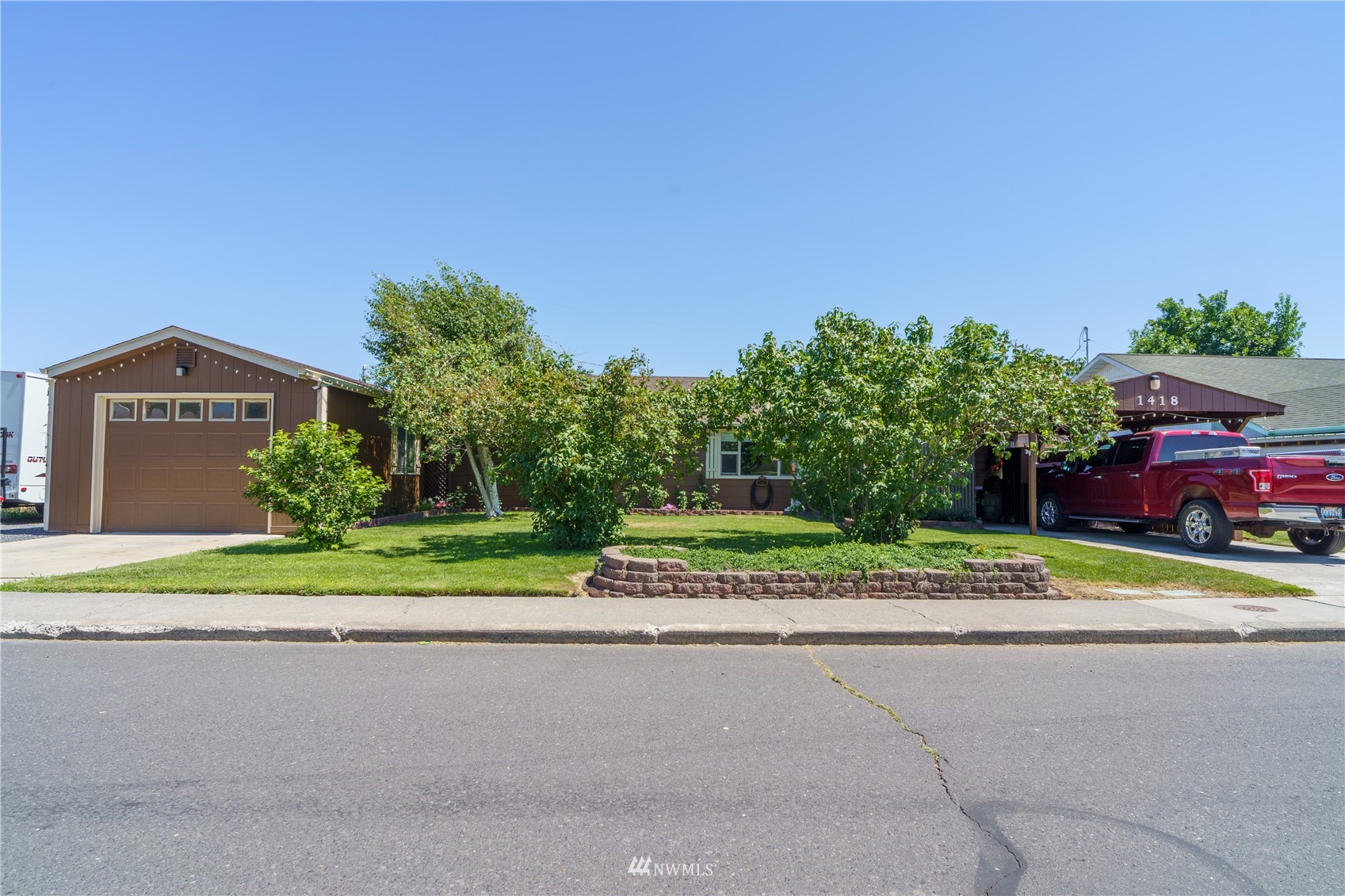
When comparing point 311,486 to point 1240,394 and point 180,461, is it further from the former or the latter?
point 1240,394

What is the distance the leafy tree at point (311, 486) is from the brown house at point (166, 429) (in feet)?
11.7

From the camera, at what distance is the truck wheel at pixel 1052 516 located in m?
16.4

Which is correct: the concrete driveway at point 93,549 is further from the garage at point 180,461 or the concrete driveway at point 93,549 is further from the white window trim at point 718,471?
the white window trim at point 718,471

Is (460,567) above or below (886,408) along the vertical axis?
below

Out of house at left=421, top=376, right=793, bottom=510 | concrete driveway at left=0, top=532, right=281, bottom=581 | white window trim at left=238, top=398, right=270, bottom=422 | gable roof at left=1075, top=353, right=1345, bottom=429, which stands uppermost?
gable roof at left=1075, top=353, right=1345, bottom=429

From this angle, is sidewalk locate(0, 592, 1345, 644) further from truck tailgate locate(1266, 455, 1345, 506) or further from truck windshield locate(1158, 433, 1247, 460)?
truck windshield locate(1158, 433, 1247, 460)

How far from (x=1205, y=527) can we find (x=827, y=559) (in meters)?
7.90

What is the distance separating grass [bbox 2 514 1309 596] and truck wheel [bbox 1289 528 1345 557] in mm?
3551

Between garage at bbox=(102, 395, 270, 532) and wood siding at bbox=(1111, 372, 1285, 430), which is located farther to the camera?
garage at bbox=(102, 395, 270, 532)

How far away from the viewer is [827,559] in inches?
361

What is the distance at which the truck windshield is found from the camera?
1384cm

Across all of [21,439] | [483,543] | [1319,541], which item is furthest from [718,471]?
[21,439]

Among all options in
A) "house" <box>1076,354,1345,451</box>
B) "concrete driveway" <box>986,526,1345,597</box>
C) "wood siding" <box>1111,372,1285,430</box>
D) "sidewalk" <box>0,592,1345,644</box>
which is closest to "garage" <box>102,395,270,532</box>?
"sidewalk" <box>0,592,1345,644</box>

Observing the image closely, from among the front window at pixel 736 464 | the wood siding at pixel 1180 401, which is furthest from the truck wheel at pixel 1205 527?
the front window at pixel 736 464
